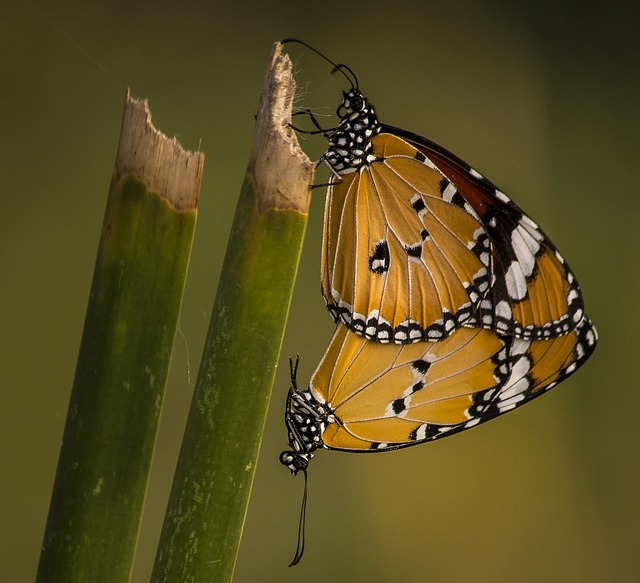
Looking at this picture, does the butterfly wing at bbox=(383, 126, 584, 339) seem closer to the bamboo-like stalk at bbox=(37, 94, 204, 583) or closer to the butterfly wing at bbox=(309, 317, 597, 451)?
the butterfly wing at bbox=(309, 317, 597, 451)

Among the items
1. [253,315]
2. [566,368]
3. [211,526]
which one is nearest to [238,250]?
[253,315]

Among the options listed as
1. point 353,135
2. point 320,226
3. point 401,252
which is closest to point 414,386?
point 401,252

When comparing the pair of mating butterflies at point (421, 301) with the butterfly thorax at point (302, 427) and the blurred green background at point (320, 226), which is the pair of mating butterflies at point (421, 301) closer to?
the butterfly thorax at point (302, 427)

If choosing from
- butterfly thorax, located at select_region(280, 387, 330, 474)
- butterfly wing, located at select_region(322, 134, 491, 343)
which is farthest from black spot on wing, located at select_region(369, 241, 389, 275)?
butterfly thorax, located at select_region(280, 387, 330, 474)

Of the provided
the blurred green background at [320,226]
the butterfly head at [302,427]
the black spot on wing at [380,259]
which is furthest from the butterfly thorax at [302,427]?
the blurred green background at [320,226]

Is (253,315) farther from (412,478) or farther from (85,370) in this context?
(412,478)
